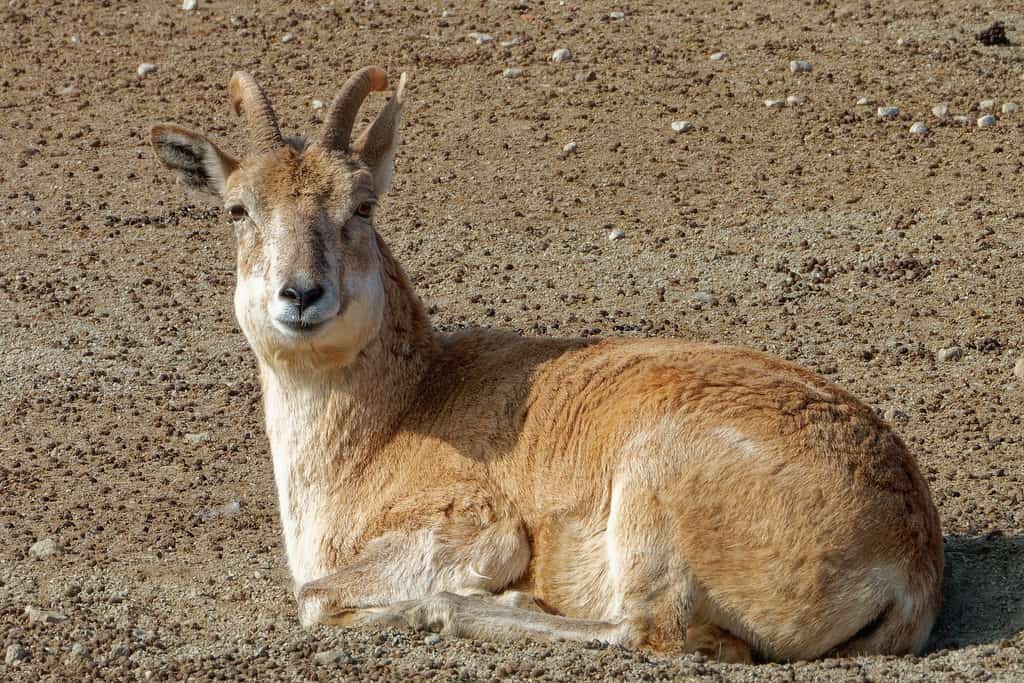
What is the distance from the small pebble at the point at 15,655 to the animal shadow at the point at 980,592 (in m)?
4.28

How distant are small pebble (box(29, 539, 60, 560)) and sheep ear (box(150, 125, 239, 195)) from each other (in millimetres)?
2315

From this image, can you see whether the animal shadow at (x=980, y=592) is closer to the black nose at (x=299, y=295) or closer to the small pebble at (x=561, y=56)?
the black nose at (x=299, y=295)

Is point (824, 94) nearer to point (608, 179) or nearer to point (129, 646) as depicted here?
point (608, 179)

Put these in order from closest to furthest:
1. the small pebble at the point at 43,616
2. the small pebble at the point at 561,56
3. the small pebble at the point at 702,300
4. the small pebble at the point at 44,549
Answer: the small pebble at the point at 43,616 < the small pebble at the point at 44,549 < the small pebble at the point at 702,300 < the small pebble at the point at 561,56

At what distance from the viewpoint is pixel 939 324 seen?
481 inches

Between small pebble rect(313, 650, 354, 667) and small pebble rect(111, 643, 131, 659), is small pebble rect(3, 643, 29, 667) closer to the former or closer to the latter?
small pebble rect(111, 643, 131, 659)

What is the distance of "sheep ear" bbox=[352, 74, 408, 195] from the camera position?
28.9ft

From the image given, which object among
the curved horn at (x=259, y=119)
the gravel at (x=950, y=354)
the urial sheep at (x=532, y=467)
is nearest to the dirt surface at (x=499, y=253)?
the gravel at (x=950, y=354)

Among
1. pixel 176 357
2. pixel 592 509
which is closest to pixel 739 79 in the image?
pixel 176 357

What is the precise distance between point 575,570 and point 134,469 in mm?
4044

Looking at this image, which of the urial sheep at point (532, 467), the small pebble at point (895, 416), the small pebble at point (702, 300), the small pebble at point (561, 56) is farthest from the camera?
the small pebble at point (561, 56)

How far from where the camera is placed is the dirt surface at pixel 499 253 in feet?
27.9

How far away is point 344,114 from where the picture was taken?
878 centimetres

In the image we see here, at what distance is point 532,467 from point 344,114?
2.13 metres
